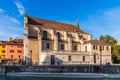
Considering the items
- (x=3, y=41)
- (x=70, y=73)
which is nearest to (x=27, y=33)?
(x=70, y=73)

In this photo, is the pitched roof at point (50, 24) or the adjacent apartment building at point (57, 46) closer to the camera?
the adjacent apartment building at point (57, 46)

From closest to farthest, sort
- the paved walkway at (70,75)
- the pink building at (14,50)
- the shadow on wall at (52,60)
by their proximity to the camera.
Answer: the paved walkway at (70,75)
the shadow on wall at (52,60)
the pink building at (14,50)

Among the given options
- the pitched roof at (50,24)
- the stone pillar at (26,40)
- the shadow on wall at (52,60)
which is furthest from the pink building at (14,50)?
the shadow on wall at (52,60)

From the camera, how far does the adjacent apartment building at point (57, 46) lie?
205ft

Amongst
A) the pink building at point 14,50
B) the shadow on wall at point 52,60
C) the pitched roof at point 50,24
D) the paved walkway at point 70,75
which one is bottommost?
the paved walkway at point 70,75

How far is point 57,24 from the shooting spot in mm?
75188

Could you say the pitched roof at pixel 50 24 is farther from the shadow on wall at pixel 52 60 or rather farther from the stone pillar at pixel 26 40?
the shadow on wall at pixel 52 60

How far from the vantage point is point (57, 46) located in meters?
67.8

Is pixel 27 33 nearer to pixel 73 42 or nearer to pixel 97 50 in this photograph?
pixel 73 42

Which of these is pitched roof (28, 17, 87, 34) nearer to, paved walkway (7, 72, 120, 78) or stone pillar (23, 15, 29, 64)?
stone pillar (23, 15, 29, 64)

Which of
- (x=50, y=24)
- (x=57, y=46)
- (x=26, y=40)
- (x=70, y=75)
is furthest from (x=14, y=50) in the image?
(x=70, y=75)

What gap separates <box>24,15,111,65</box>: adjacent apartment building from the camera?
6253cm

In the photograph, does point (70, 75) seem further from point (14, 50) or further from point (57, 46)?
point (14, 50)

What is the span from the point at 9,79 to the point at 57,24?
121 ft
